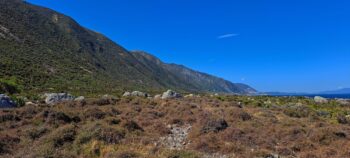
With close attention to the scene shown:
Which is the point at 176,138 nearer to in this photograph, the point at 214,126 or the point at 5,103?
the point at 214,126

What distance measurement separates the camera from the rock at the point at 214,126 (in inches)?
572

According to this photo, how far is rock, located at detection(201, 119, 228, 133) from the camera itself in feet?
47.7

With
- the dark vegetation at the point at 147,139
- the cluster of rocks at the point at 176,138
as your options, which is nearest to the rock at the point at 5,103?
the dark vegetation at the point at 147,139

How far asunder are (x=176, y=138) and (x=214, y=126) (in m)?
2.31

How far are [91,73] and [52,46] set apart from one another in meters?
17.8

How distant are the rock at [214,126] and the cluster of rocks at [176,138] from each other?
3.74ft

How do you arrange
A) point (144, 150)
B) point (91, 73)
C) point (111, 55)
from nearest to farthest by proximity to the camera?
point (144, 150)
point (91, 73)
point (111, 55)

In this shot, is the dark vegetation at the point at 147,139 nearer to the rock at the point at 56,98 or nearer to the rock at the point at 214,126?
the rock at the point at 214,126

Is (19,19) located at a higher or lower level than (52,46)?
higher

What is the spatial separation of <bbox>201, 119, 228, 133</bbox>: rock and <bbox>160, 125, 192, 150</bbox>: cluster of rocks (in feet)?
3.74

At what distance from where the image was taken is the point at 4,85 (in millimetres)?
36625

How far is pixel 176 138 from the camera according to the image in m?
14.0

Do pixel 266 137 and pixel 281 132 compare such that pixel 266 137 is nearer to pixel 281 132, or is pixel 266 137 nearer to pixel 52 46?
pixel 281 132

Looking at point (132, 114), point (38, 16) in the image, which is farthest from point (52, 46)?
point (132, 114)
